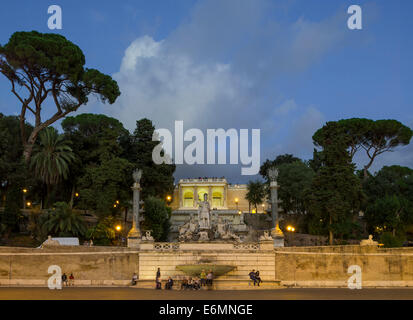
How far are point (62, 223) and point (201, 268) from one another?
15.8 metres

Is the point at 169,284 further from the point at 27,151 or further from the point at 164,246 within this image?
the point at 27,151

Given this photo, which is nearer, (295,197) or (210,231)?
(210,231)

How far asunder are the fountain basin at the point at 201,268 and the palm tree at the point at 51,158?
2122 centimetres

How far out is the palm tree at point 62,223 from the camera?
29406 mm

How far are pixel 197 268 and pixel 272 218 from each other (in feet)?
42.0

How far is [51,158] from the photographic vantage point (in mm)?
35438

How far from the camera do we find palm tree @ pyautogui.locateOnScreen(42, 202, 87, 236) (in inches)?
1158

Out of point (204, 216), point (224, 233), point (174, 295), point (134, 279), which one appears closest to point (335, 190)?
point (224, 233)

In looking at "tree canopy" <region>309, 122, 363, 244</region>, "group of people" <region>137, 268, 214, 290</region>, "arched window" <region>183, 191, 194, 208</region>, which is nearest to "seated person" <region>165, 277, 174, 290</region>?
"group of people" <region>137, 268, 214, 290</region>

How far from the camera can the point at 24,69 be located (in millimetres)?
→ 35562

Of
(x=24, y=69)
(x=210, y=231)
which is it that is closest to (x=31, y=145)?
(x=24, y=69)

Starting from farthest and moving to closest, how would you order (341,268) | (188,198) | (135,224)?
(188,198), (135,224), (341,268)

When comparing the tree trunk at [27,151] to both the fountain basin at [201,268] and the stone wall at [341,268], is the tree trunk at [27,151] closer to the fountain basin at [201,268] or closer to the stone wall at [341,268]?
the fountain basin at [201,268]
